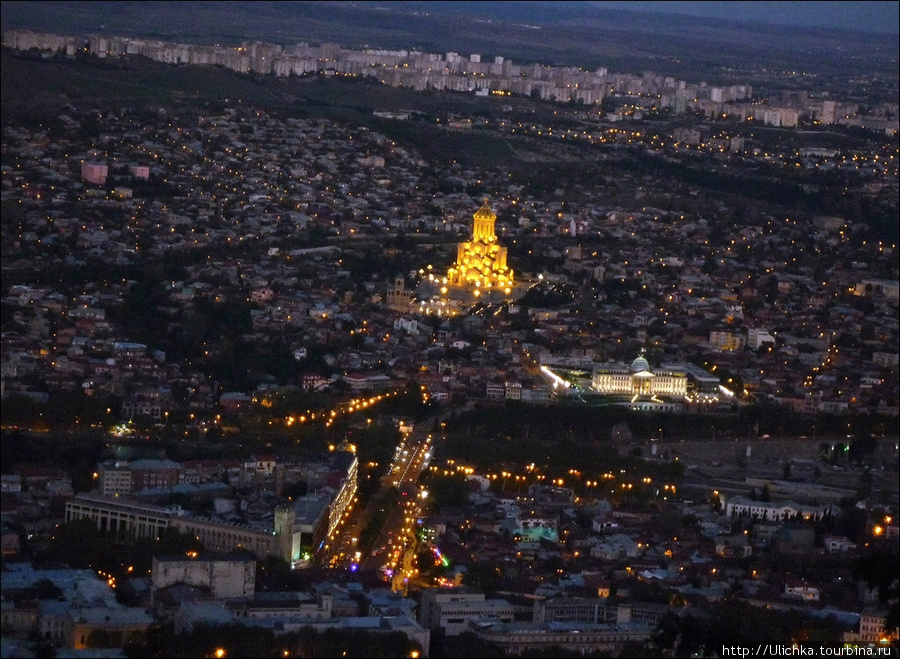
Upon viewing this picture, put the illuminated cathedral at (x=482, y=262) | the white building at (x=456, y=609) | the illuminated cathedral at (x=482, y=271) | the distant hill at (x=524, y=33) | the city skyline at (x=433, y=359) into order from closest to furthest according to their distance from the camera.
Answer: the white building at (x=456, y=609) < the city skyline at (x=433, y=359) < the illuminated cathedral at (x=482, y=271) < the illuminated cathedral at (x=482, y=262) < the distant hill at (x=524, y=33)

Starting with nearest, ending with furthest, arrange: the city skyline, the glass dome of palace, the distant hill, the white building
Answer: the white building, the city skyline, the glass dome of palace, the distant hill

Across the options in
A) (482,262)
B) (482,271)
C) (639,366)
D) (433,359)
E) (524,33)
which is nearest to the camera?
(639,366)

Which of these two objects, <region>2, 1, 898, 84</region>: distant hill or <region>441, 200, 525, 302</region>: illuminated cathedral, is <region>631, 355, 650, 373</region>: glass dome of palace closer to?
<region>441, 200, 525, 302</region>: illuminated cathedral

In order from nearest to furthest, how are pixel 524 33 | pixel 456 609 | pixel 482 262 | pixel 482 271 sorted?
pixel 456 609 → pixel 482 271 → pixel 482 262 → pixel 524 33

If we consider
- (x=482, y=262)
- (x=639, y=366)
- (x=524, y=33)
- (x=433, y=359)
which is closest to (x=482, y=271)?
(x=482, y=262)

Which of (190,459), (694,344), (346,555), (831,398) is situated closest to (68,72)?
(694,344)

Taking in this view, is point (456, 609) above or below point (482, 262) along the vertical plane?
above

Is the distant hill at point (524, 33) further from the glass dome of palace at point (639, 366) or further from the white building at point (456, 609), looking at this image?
the white building at point (456, 609)

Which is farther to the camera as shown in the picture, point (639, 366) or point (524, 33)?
point (524, 33)

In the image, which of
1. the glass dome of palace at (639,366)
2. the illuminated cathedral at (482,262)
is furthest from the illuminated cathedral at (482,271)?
the glass dome of palace at (639,366)

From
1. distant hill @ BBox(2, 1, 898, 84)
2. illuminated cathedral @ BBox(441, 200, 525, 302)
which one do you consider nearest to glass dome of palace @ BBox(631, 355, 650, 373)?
illuminated cathedral @ BBox(441, 200, 525, 302)

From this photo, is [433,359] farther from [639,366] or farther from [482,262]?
[482,262]

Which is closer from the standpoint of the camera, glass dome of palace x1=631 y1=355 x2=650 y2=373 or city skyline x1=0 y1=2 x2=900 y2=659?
city skyline x1=0 y1=2 x2=900 y2=659

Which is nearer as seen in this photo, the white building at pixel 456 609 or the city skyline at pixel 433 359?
the white building at pixel 456 609
